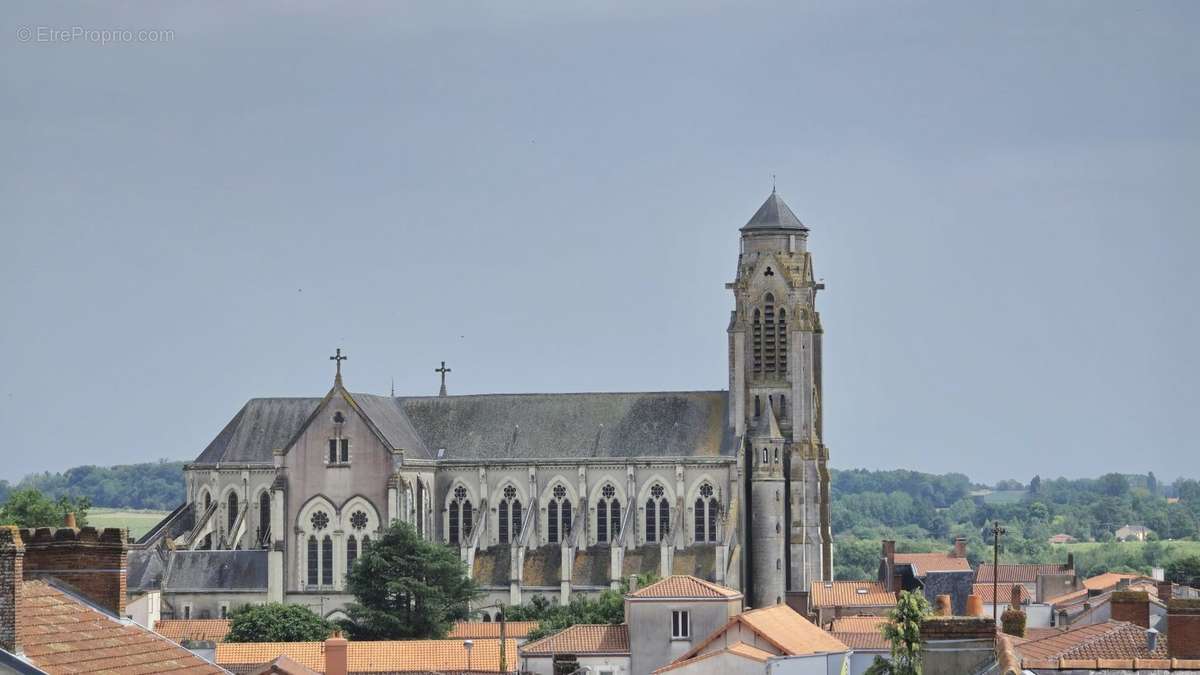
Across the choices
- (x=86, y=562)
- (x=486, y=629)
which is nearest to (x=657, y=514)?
(x=486, y=629)

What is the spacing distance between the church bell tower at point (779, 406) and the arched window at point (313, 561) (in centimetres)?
1920

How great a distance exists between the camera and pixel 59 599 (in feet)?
118

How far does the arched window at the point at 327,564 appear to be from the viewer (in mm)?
126625

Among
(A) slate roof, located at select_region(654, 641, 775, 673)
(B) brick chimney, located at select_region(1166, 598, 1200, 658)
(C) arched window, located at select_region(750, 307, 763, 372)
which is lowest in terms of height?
(A) slate roof, located at select_region(654, 641, 775, 673)

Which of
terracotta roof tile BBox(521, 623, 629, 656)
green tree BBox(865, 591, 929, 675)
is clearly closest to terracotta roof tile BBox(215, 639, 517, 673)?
terracotta roof tile BBox(521, 623, 629, 656)

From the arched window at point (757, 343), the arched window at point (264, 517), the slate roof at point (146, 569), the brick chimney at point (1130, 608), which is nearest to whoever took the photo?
the brick chimney at point (1130, 608)

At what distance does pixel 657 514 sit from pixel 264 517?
717 inches

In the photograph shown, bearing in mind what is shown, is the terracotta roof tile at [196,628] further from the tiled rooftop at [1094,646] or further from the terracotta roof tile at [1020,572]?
the tiled rooftop at [1094,646]

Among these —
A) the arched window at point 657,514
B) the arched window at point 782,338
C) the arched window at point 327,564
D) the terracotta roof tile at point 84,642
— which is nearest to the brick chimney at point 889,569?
the arched window at point 657,514

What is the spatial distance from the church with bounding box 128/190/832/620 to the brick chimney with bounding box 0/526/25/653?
9277 centimetres

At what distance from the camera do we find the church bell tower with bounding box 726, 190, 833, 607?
125 meters

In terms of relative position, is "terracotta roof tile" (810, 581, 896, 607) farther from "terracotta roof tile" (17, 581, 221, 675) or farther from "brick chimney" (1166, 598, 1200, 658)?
"terracotta roof tile" (17, 581, 221, 675)

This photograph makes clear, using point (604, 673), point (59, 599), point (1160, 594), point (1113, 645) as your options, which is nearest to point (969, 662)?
point (1113, 645)

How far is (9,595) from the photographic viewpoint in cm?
2970
